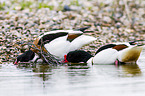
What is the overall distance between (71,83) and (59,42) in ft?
9.36

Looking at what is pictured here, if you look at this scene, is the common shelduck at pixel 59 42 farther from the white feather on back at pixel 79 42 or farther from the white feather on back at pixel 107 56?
the white feather on back at pixel 107 56

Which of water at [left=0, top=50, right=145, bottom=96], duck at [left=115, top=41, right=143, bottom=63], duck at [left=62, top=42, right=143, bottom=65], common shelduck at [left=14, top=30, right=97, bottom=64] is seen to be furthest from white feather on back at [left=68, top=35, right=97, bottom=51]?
water at [left=0, top=50, right=145, bottom=96]

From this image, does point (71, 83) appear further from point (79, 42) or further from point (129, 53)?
point (79, 42)

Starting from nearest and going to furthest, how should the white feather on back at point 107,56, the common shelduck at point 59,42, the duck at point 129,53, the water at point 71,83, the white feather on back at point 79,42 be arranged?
the water at point 71,83 → the duck at point 129,53 → the white feather on back at point 107,56 → the common shelduck at point 59,42 → the white feather on back at point 79,42

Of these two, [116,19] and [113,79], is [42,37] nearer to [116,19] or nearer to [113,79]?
[113,79]

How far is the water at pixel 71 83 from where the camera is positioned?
3.87 m

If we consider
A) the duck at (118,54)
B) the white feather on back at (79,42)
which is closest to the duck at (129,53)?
the duck at (118,54)

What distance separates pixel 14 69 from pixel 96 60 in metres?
1.56

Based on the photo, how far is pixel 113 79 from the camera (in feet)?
15.9

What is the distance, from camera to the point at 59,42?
7.32 m

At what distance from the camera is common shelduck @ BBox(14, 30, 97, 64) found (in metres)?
7.29

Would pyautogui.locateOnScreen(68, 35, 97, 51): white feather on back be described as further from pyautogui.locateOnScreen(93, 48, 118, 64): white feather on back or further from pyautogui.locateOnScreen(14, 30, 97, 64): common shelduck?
pyautogui.locateOnScreen(93, 48, 118, 64): white feather on back

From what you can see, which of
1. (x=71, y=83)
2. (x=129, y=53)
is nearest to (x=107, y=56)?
(x=129, y=53)

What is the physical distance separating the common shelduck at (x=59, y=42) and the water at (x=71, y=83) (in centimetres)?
141
